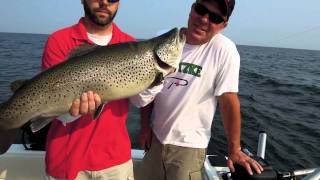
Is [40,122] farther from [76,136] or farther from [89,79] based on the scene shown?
[89,79]

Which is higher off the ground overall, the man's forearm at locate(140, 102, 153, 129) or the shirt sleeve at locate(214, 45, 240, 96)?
the shirt sleeve at locate(214, 45, 240, 96)

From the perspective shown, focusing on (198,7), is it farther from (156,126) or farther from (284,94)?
(284,94)

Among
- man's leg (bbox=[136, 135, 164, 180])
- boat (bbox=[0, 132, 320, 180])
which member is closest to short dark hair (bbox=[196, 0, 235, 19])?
man's leg (bbox=[136, 135, 164, 180])

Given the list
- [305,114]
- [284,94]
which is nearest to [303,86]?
[284,94]

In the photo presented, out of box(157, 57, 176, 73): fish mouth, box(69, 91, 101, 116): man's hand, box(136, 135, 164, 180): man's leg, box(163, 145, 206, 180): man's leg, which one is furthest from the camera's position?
box(136, 135, 164, 180): man's leg

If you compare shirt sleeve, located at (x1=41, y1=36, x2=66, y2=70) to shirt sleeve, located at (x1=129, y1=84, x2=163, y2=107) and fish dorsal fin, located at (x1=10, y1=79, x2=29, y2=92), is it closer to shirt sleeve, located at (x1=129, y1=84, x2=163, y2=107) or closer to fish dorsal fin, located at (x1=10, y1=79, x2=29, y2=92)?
fish dorsal fin, located at (x1=10, y1=79, x2=29, y2=92)

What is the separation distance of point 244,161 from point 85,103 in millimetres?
1986

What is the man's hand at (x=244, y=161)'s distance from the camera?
3.89 metres

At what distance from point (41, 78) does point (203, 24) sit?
1.82 m

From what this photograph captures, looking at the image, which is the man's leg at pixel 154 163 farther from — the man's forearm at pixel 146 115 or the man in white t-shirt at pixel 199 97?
the man's forearm at pixel 146 115

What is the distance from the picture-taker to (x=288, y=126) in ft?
50.1

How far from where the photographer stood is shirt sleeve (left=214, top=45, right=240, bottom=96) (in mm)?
3822

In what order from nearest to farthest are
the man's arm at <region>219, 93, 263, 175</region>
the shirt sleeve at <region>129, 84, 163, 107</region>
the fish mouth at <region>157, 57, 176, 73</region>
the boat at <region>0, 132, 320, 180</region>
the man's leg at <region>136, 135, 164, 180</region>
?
the fish mouth at <region>157, 57, 176, 73</region> → the shirt sleeve at <region>129, 84, 163, 107</region> → the man's arm at <region>219, 93, 263, 175</region> → the man's leg at <region>136, 135, 164, 180</region> → the boat at <region>0, 132, 320, 180</region>

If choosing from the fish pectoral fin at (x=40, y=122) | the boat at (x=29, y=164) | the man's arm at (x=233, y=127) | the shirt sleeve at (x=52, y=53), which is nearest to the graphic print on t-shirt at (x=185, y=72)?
the man's arm at (x=233, y=127)
